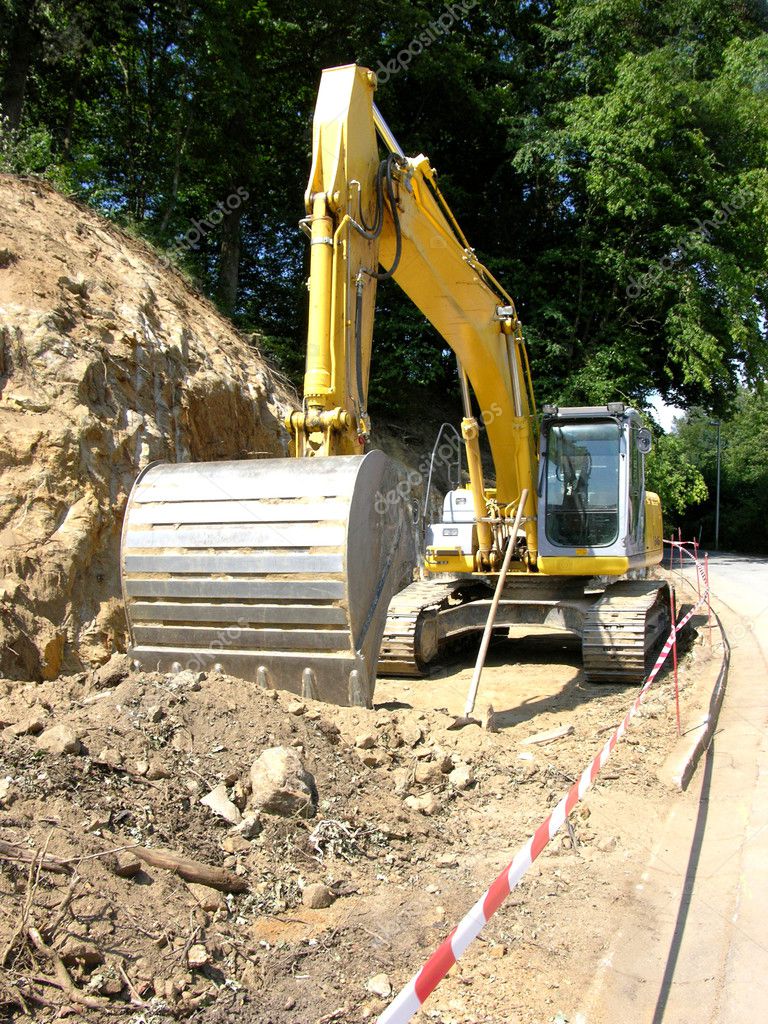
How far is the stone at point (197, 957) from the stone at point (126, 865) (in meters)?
0.39

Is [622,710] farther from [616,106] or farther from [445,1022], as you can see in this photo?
[616,106]

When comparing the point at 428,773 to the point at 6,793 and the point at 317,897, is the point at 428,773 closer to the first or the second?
the point at 317,897

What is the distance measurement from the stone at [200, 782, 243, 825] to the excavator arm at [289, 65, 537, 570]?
6.83 ft

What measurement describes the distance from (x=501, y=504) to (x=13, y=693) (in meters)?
5.56

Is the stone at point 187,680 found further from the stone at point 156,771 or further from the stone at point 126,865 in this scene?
the stone at point 126,865

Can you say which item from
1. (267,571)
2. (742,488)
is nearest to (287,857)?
(267,571)

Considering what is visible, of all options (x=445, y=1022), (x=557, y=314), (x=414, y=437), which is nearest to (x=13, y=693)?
(x=445, y=1022)

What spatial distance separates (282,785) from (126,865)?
941 mm

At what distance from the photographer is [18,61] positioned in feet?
40.8

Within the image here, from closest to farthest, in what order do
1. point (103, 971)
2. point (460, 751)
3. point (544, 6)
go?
point (103, 971), point (460, 751), point (544, 6)

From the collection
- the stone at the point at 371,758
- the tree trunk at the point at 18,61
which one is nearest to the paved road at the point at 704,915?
the stone at the point at 371,758

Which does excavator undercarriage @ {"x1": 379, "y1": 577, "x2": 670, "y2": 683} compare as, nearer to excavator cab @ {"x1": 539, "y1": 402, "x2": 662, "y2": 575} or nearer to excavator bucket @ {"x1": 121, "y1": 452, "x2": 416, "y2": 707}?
excavator cab @ {"x1": 539, "y1": 402, "x2": 662, "y2": 575}

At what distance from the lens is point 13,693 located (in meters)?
4.81
